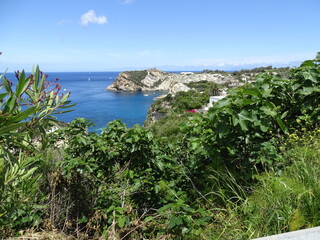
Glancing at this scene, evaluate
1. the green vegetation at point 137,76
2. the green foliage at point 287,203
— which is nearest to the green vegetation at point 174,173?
the green foliage at point 287,203

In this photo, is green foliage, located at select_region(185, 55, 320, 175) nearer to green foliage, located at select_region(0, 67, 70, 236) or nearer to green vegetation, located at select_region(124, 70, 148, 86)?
green foliage, located at select_region(0, 67, 70, 236)

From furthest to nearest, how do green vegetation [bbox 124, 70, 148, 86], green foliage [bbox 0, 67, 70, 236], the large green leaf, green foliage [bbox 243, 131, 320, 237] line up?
green vegetation [bbox 124, 70, 148, 86], the large green leaf, green foliage [bbox 243, 131, 320, 237], green foliage [bbox 0, 67, 70, 236]

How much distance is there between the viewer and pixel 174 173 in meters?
2.90

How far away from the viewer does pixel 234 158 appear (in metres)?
2.63

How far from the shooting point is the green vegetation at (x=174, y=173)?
1819mm

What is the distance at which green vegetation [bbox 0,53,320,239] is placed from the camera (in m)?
1.82

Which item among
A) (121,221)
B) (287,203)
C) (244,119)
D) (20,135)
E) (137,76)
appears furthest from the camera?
(137,76)

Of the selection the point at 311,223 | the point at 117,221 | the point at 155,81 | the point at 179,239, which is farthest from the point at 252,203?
the point at 155,81

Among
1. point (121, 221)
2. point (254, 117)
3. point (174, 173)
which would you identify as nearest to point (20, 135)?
point (121, 221)

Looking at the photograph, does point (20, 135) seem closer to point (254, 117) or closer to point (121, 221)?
point (121, 221)

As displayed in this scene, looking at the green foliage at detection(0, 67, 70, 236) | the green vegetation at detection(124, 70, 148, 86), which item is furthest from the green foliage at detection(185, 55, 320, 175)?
the green vegetation at detection(124, 70, 148, 86)

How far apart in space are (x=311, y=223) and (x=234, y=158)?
0.97 metres

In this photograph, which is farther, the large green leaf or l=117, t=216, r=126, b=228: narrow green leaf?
the large green leaf

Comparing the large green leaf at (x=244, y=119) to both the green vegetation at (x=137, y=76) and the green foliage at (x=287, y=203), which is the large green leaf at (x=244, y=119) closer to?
the green foliage at (x=287, y=203)
